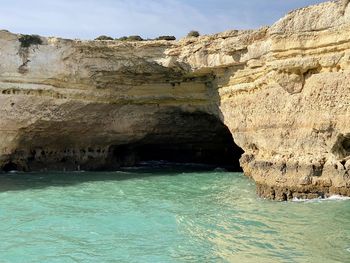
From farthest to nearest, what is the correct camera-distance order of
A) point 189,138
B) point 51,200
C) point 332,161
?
1. point 189,138
2. point 51,200
3. point 332,161

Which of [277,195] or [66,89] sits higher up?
[66,89]

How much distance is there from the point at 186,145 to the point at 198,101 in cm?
529

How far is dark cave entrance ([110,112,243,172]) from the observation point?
22031 mm

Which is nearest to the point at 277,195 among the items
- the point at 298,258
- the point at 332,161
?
the point at 332,161

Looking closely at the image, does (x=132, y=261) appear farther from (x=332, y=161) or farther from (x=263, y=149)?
(x=263, y=149)

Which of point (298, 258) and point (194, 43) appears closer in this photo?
point (298, 258)

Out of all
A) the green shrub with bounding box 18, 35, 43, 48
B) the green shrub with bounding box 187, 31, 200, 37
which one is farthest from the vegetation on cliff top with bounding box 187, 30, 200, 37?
the green shrub with bounding box 18, 35, 43, 48

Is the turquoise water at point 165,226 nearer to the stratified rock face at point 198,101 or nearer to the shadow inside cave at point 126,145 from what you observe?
the stratified rock face at point 198,101

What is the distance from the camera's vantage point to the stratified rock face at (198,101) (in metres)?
12.2

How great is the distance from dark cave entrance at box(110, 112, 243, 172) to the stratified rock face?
0.07 meters

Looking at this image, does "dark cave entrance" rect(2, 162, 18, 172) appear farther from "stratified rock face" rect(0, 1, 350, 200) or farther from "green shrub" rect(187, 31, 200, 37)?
"green shrub" rect(187, 31, 200, 37)

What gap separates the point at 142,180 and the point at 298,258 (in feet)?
35.3

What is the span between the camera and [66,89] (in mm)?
18922

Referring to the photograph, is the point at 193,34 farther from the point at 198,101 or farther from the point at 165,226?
the point at 165,226
